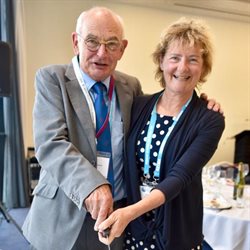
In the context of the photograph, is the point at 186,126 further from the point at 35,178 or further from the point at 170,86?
the point at 35,178

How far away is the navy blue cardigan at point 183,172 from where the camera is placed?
1.17m

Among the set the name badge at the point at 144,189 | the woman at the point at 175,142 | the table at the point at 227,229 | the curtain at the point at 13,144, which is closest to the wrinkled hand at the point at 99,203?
the woman at the point at 175,142

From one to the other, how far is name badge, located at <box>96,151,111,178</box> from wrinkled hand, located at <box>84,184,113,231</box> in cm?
20

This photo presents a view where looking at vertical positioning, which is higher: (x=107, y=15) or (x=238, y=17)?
(x=238, y=17)

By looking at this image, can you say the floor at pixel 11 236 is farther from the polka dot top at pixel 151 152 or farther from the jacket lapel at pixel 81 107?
the jacket lapel at pixel 81 107

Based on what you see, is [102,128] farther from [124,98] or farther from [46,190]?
[46,190]

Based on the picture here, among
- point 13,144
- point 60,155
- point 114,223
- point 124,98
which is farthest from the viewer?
point 13,144

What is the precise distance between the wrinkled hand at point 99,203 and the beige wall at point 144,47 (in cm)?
347

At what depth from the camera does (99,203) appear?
103 cm

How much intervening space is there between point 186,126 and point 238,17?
200 inches

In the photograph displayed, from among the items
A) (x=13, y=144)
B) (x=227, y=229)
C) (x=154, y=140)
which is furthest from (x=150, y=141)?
(x=13, y=144)

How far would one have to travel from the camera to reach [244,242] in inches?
82.0

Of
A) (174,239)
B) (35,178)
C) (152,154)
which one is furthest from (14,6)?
(174,239)

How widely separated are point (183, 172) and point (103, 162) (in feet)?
1.03
